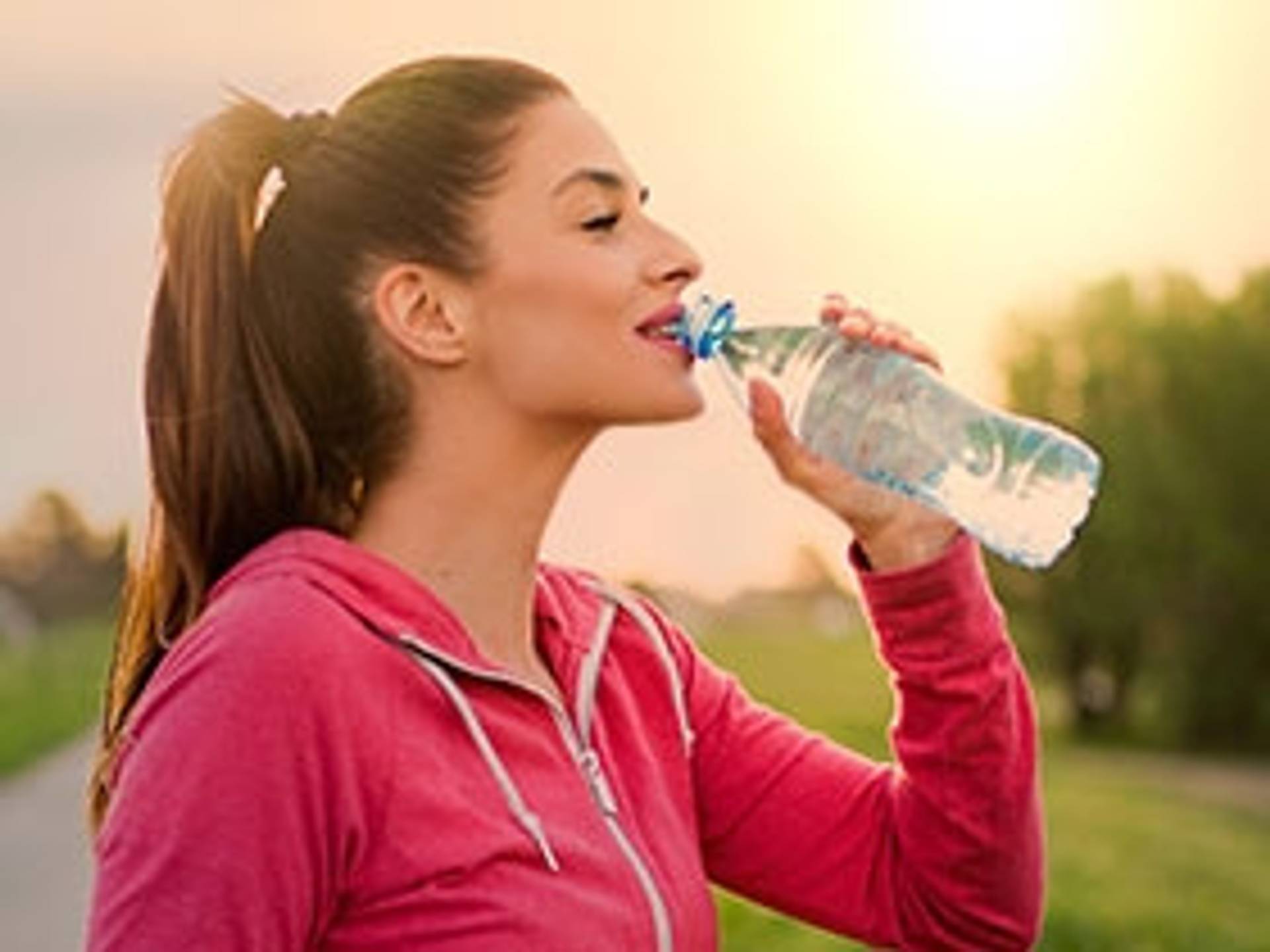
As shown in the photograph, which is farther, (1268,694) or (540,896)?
(1268,694)

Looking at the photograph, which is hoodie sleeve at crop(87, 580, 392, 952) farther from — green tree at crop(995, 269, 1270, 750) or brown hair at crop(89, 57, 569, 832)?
green tree at crop(995, 269, 1270, 750)

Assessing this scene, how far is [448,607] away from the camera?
1.48 m

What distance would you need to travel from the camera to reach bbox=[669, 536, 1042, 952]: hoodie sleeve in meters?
1.57

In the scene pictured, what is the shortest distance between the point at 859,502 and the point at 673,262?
6.6 inches

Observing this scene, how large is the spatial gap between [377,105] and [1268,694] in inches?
167

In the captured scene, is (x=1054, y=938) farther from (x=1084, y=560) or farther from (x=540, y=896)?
(x=540, y=896)

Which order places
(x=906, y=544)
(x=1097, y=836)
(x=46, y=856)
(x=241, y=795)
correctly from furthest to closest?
1. (x=1097, y=836)
2. (x=46, y=856)
3. (x=906, y=544)
4. (x=241, y=795)

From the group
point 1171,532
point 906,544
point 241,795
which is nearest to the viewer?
point 241,795

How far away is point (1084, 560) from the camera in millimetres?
5582

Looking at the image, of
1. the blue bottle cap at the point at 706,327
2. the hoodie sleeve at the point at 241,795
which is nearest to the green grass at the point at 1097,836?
the blue bottle cap at the point at 706,327

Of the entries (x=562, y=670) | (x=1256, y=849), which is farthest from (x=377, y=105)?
(x=1256, y=849)

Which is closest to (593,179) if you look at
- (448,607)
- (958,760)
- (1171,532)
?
(448,607)

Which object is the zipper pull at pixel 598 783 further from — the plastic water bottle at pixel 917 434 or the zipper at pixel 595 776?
the plastic water bottle at pixel 917 434

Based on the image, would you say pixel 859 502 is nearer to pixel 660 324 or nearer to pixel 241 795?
pixel 660 324
